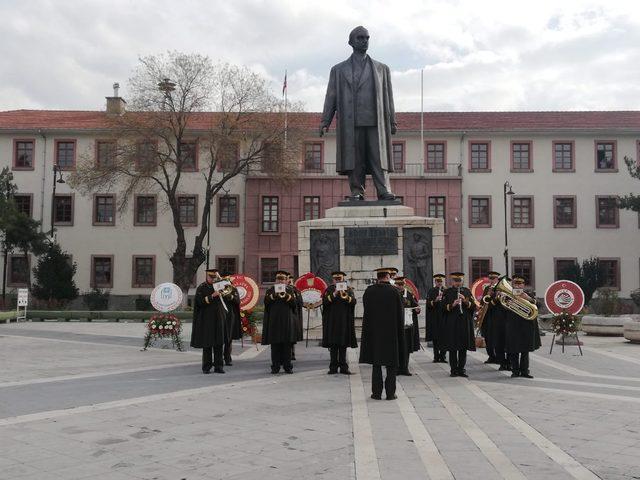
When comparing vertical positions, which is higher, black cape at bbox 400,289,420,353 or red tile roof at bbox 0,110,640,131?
red tile roof at bbox 0,110,640,131

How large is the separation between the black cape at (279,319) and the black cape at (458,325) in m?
2.64

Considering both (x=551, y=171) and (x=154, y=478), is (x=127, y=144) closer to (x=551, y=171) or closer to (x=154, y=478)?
(x=551, y=171)

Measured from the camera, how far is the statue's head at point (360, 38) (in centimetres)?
1477

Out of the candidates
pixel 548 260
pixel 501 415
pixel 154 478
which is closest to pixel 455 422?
pixel 501 415

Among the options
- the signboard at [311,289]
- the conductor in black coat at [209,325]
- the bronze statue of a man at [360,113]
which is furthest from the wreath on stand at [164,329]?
the bronze statue of a man at [360,113]

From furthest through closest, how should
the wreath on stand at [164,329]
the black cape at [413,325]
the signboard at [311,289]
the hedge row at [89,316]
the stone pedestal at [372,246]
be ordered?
1. the hedge row at [89,316]
2. the wreath on stand at [164,329]
3. the stone pedestal at [372,246]
4. the signboard at [311,289]
5. the black cape at [413,325]

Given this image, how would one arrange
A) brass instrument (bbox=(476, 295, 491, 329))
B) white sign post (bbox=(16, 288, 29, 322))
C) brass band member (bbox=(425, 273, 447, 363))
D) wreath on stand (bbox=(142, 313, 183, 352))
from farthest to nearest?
white sign post (bbox=(16, 288, 29, 322))
wreath on stand (bbox=(142, 313, 183, 352))
brass instrument (bbox=(476, 295, 491, 329))
brass band member (bbox=(425, 273, 447, 363))

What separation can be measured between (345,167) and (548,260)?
2950 centimetres

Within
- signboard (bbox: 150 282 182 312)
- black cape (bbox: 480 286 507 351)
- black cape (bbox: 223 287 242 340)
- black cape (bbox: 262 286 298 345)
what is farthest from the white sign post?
black cape (bbox: 480 286 507 351)

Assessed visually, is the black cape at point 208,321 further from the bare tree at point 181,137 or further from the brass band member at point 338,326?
the bare tree at point 181,137

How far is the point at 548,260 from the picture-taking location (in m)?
40.8

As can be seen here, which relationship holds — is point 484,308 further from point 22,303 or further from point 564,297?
point 22,303

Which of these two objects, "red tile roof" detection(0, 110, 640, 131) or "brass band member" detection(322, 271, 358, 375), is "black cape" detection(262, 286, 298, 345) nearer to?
"brass band member" detection(322, 271, 358, 375)

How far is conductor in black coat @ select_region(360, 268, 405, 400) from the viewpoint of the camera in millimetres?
8352
